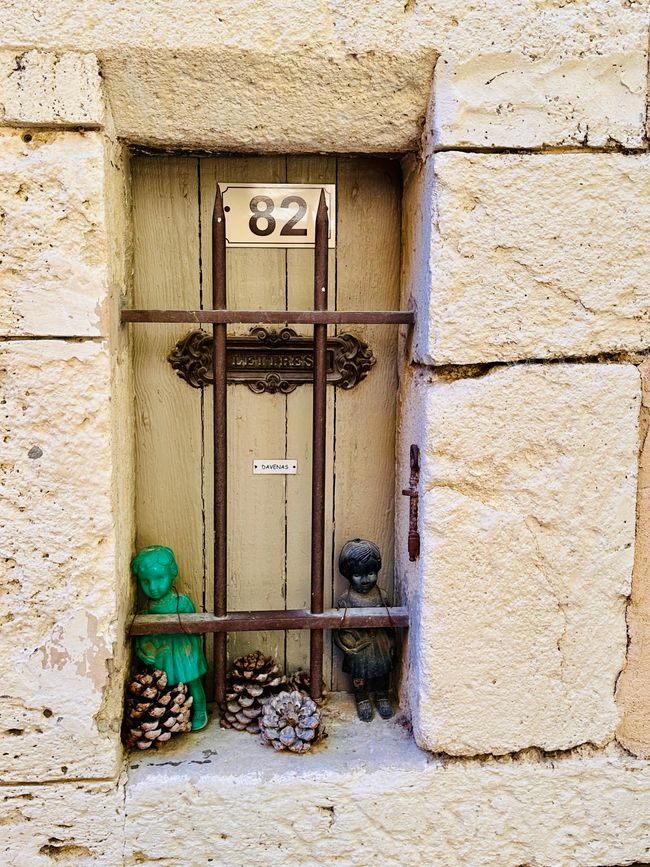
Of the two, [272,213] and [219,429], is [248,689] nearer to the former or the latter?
[219,429]

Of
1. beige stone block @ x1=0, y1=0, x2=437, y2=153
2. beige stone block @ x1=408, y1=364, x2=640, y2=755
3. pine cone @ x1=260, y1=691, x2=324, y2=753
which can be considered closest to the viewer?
beige stone block @ x1=0, y1=0, x2=437, y2=153

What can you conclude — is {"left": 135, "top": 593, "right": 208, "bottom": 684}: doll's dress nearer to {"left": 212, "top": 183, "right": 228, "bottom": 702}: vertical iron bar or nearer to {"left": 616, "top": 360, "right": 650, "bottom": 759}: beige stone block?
{"left": 212, "top": 183, "right": 228, "bottom": 702}: vertical iron bar

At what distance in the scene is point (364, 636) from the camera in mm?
1705

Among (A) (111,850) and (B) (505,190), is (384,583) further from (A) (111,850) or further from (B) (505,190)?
(B) (505,190)

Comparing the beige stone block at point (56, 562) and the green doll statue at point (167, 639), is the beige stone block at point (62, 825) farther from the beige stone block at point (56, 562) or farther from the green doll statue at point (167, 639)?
the green doll statue at point (167, 639)

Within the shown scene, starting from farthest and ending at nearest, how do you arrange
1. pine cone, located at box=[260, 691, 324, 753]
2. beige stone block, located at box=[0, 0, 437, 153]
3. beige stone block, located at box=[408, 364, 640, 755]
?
pine cone, located at box=[260, 691, 324, 753] → beige stone block, located at box=[408, 364, 640, 755] → beige stone block, located at box=[0, 0, 437, 153]

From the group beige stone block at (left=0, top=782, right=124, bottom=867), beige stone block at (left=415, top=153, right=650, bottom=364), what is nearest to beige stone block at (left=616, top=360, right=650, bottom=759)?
beige stone block at (left=415, top=153, right=650, bottom=364)

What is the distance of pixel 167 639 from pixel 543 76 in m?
1.43

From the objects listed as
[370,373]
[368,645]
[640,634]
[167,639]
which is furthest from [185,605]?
[640,634]

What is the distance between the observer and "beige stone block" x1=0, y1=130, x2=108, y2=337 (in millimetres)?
1368

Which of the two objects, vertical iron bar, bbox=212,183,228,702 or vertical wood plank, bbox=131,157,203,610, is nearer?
vertical iron bar, bbox=212,183,228,702

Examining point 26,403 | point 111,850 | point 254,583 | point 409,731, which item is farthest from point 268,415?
point 111,850

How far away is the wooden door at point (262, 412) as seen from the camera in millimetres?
1678

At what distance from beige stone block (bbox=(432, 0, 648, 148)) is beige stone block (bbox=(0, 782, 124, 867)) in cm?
152
